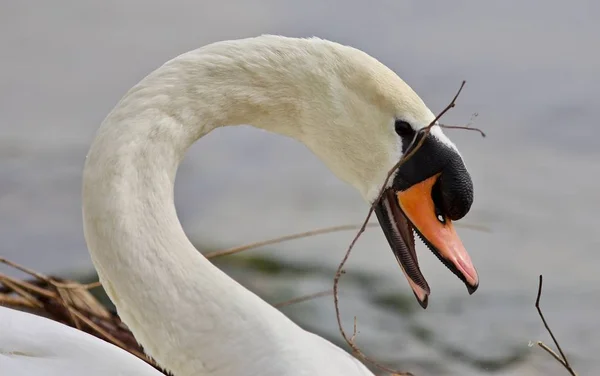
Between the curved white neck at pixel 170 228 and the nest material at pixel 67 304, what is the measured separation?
0.61 meters

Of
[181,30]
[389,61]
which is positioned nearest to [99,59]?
[181,30]

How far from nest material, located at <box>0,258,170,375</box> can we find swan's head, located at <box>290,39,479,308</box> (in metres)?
0.71

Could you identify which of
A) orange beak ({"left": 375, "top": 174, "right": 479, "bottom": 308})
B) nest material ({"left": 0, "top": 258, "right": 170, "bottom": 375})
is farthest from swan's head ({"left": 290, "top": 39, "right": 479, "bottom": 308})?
nest material ({"left": 0, "top": 258, "right": 170, "bottom": 375})

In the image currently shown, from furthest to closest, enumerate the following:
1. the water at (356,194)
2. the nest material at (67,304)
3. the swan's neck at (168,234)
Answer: the water at (356,194), the nest material at (67,304), the swan's neck at (168,234)

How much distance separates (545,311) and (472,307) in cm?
17

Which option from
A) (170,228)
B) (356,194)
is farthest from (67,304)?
(356,194)

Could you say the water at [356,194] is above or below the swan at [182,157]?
below

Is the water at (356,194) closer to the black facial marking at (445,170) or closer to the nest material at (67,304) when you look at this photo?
the nest material at (67,304)

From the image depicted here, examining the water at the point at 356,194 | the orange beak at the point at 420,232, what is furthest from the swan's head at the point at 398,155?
the water at the point at 356,194

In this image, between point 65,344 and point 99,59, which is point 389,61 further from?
point 65,344

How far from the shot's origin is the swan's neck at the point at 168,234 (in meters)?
0.98

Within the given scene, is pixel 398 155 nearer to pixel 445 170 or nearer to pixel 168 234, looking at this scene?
pixel 445 170

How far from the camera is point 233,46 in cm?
103

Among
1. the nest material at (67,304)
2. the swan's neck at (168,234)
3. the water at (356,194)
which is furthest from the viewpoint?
the water at (356,194)
